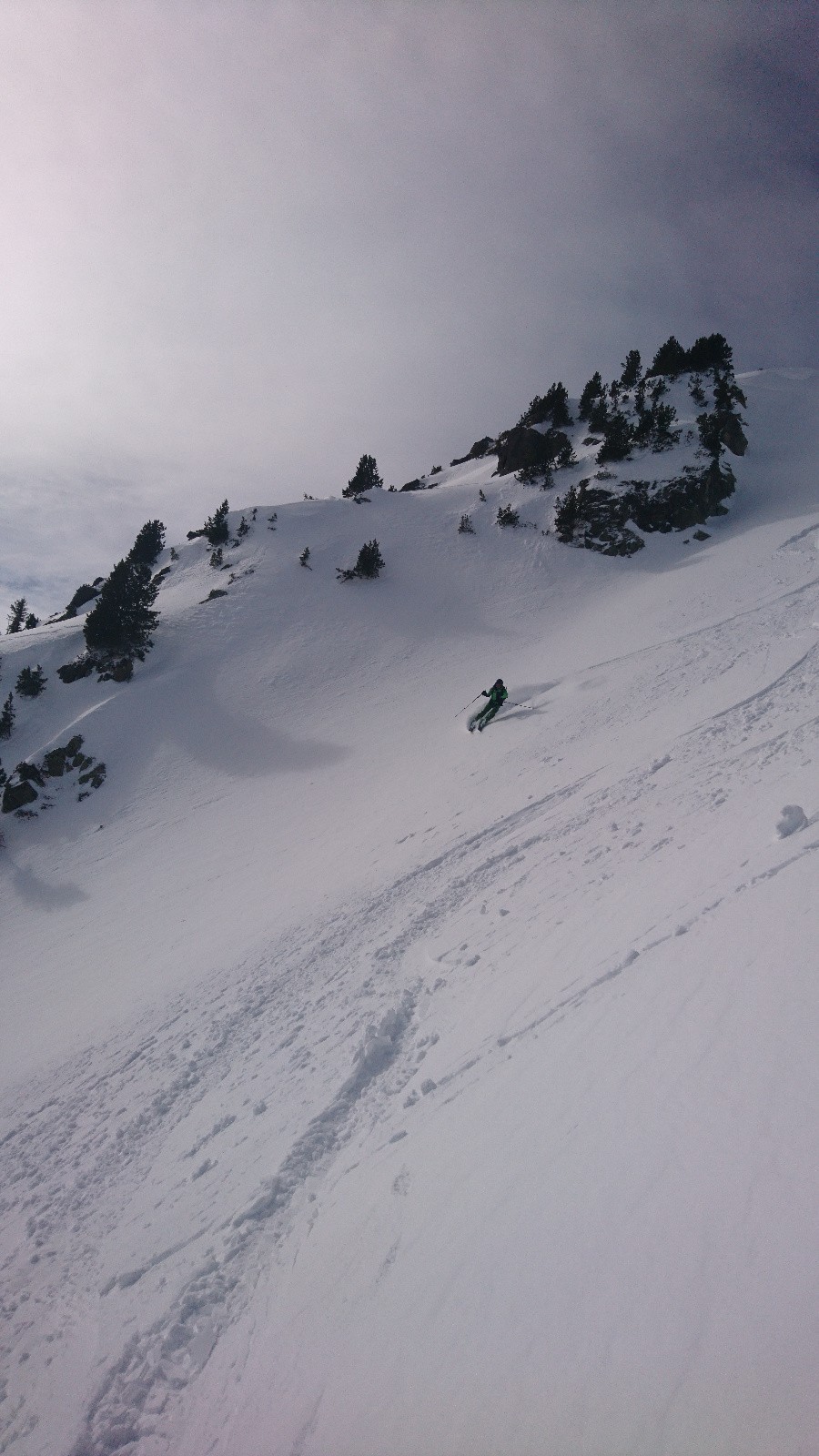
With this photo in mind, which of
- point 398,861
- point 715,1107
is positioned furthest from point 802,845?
point 398,861

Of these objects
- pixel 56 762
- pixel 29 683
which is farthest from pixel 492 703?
pixel 29 683

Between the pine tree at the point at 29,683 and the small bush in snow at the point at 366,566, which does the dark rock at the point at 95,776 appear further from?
the small bush in snow at the point at 366,566

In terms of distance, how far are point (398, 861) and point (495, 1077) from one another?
5.72m

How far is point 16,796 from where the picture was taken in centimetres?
1822

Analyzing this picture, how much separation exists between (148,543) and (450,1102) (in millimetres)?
39283

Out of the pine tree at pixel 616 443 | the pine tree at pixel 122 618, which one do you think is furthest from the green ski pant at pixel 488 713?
the pine tree at pixel 616 443

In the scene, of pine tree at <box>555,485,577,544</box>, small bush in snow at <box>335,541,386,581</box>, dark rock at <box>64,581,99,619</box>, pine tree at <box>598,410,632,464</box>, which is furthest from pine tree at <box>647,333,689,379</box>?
dark rock at <box>64,581,99,619</box>

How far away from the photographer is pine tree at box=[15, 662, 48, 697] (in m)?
23.0

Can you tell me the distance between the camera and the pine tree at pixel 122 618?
24.2 meters

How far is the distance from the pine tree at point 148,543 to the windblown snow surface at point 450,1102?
26.0 m

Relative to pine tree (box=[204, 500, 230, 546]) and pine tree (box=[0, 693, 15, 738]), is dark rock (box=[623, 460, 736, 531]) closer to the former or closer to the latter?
pine tree (box=[204, 500, 230, 546])

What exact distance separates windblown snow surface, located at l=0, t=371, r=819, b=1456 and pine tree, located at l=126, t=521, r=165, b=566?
26.0m

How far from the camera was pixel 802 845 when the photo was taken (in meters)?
6.21

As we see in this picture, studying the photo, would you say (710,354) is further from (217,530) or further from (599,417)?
(217,530)
